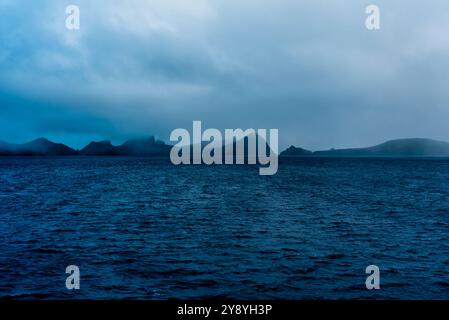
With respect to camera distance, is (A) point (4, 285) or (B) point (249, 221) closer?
(A) point (4, 285)

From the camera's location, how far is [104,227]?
35531 millimetres

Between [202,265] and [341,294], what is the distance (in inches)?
330

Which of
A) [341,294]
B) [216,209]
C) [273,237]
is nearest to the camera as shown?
[341,294]
